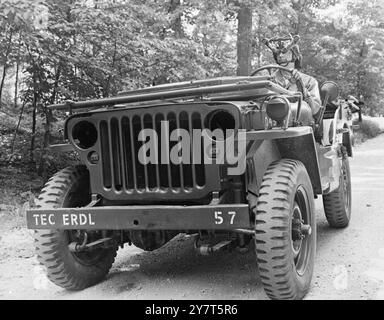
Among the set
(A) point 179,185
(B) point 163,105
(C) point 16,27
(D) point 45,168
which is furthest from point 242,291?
(D) point 45,168

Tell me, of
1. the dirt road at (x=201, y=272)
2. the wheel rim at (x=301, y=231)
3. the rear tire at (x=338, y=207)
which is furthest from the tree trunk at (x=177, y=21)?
the wheel rim at (x=301, y=231)

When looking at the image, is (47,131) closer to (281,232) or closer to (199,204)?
(199,204)

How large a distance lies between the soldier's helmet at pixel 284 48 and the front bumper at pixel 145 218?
292cm

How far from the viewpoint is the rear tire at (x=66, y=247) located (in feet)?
13.2

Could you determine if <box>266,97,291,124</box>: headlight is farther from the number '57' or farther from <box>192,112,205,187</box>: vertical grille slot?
the number '57'

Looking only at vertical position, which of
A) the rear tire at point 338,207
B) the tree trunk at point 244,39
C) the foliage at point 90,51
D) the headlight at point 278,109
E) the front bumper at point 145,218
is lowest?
the rear tire at point 338,207

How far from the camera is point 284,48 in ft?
19.2

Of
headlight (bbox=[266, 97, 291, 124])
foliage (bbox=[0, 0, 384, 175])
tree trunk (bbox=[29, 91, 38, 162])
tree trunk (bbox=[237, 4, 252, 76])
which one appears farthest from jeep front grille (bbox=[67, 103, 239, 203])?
tree trunk (bbox=[237, 4, 252, 76])

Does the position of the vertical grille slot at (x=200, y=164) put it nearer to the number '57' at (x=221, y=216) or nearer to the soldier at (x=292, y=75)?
the number '57' at (x=221, y=216)

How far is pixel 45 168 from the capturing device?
30.0ft

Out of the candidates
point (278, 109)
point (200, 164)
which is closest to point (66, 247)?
point (200, 164)

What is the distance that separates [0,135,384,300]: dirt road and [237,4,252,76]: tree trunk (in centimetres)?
775

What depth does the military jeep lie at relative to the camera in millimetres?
3420

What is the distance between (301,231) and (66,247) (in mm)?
1924
